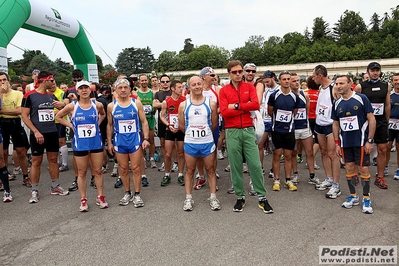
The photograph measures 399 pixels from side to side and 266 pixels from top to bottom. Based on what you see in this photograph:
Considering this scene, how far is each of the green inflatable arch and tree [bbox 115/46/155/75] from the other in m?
56.3

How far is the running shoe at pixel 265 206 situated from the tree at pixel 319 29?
8342 centimetres

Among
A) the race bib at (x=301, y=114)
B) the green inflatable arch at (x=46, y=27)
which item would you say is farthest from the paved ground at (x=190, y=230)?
the green inflatable arch at (x=46, y=27)

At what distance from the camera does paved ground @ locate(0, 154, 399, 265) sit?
3.29m

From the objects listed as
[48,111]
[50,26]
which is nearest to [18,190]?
[48,111]

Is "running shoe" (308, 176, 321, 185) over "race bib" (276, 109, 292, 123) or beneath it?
beneath

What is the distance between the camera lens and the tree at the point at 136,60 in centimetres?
7043

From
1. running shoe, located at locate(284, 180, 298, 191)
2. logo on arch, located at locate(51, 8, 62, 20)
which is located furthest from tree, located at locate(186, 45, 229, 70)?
running shoe, located at locate(284, 180, 298, 191)

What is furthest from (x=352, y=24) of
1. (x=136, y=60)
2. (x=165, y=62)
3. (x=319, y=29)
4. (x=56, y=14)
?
(x=56, y=14)

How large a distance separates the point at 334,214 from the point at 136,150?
3044 millimetres

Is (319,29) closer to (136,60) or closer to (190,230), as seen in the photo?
(136,60)

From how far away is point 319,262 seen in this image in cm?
307

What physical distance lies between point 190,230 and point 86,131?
2191 mm

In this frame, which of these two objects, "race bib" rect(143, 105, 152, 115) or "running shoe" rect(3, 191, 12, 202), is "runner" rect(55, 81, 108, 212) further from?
"race bib" rect(143, 105, 152, 115)

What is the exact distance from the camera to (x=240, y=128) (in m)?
4.49
